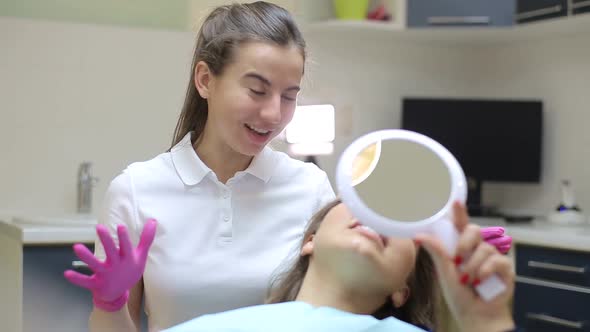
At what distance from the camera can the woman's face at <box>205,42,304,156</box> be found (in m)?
1.52

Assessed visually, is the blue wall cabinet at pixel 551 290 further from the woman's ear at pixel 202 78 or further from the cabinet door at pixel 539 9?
the woman's ear at pixel 202 78

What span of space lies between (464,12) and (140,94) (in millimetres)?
1257

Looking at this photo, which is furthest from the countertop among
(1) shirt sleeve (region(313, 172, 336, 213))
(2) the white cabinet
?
(1) shirt sleeve (region(313, 172, 336, 213))

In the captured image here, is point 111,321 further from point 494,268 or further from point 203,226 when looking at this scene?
point 494,268

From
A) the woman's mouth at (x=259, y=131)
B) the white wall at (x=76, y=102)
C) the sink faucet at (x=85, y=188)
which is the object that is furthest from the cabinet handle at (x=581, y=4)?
the woman's mouth at (x=259, y=131)

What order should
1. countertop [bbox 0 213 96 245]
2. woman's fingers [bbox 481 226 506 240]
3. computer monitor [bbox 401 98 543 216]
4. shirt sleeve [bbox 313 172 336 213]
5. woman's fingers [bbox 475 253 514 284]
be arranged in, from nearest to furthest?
woman's fingers [bbox 475 253 514 284] < woman's fingers [bbox 481 226 506 240] < shirt sleeve [bbox 313 172 336 213] < countertop [bbox 0 213 96 245] < computer monitor [bbox 401 98 543 216]

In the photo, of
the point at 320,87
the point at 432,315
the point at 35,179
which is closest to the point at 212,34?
the point at 432,315

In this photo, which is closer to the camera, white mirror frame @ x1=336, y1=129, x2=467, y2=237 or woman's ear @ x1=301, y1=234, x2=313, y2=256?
white mirror frame @ x1=336, y1=129, x2=467, y2=237

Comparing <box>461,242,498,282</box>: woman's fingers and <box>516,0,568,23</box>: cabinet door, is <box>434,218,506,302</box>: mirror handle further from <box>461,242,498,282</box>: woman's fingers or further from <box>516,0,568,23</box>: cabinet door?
<box>516,0,568,23</box>: cabinet door

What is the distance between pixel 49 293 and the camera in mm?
2744

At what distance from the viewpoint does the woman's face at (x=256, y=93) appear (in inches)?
59.9

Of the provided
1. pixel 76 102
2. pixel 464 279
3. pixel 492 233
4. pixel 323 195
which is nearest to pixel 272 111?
pixel 323 195

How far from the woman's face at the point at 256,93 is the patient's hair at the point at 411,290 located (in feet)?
0.57

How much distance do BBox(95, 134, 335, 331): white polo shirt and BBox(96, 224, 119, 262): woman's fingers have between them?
0.94ft
